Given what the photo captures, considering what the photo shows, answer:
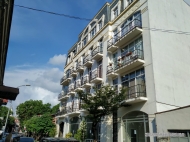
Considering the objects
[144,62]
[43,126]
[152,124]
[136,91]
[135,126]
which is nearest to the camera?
[152,124]

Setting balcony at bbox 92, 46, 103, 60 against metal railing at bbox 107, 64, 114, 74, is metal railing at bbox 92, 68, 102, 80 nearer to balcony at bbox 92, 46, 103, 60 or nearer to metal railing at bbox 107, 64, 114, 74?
balcony at bbox 92, 46, 103, 60

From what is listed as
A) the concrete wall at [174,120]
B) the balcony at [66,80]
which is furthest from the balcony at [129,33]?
the balcony at [66,80]

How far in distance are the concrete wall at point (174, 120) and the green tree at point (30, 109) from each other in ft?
161

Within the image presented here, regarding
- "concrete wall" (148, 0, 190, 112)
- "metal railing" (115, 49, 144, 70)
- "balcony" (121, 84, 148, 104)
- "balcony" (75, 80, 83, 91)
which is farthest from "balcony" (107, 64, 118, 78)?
"balcony" (75, 80, 83, 91)

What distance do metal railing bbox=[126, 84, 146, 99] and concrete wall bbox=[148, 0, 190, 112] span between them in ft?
4.00

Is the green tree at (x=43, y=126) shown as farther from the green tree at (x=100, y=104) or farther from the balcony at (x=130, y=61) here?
the balcony at (x=130, y=61)

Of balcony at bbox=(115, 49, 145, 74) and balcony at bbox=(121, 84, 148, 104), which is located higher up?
balcony at bbox=(115, 49, 145, 74)

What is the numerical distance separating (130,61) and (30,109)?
47901mm

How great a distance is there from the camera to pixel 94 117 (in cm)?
1295

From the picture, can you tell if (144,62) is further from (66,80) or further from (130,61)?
(66,80)

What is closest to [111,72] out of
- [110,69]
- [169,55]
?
[110,69]

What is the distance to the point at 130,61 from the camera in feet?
47.7

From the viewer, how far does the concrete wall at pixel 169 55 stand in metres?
13.0

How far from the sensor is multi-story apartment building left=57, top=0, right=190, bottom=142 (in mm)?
12938
